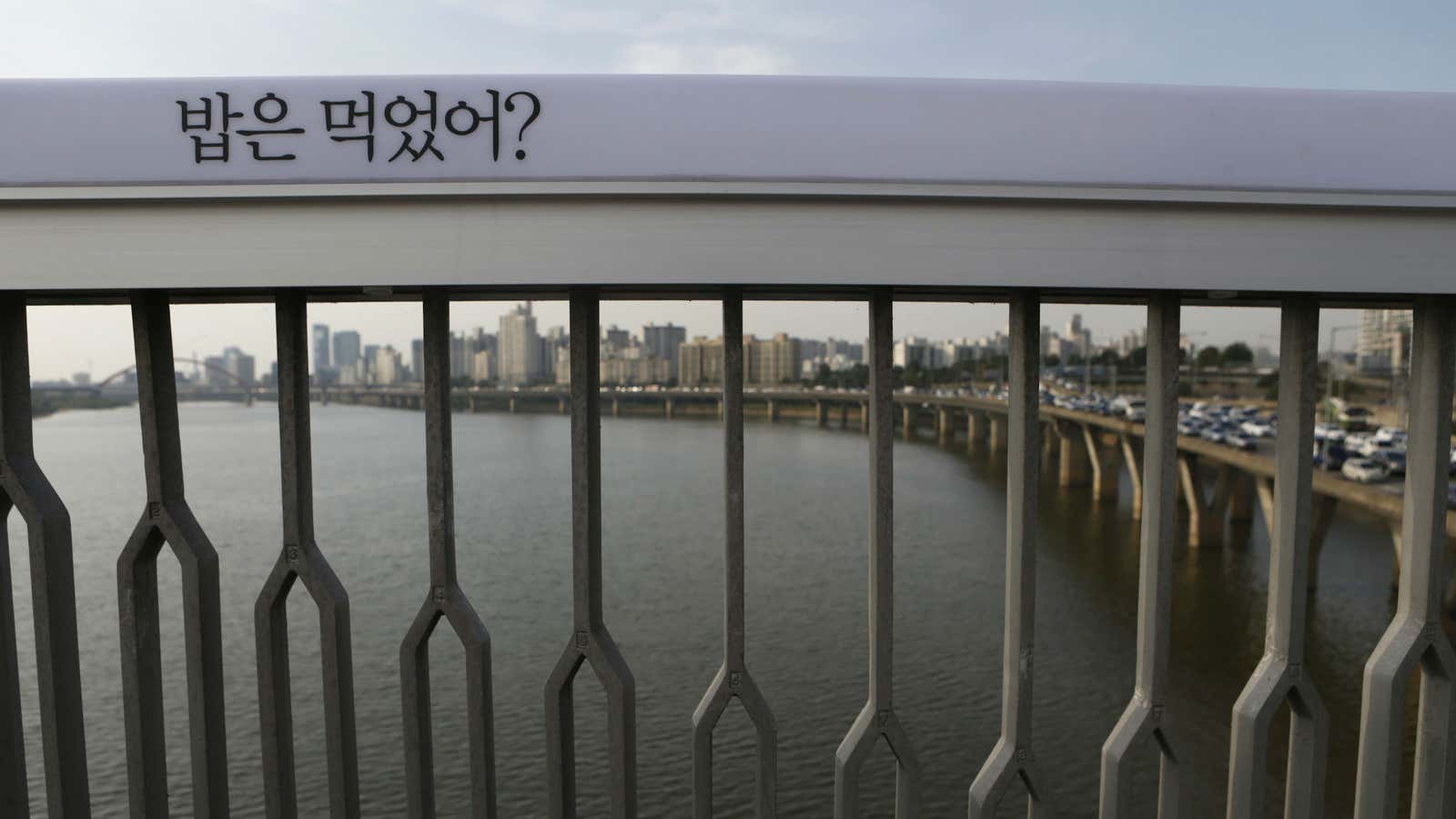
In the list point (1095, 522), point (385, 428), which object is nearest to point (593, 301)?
point (1095, 522)

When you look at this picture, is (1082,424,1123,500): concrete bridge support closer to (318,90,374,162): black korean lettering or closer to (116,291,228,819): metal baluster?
(116,291,228,819): metal baluster

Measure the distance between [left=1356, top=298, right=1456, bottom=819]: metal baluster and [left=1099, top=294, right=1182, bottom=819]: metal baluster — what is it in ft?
1.74

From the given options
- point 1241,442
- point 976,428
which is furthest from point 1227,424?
point 976,428

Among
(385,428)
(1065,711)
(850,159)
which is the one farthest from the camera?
(385,428)

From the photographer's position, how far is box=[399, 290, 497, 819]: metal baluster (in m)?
2.47

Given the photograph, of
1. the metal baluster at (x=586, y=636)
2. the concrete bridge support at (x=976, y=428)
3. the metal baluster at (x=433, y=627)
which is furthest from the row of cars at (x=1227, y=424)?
the metal baluster at (x=433, y=627)

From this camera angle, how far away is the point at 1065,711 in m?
11.5

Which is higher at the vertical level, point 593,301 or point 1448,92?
point 1448,92

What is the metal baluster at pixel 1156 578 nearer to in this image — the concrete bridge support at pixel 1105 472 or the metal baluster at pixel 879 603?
the metal baluster at pixel 879 603

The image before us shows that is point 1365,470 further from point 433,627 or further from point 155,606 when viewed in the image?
point 155,606

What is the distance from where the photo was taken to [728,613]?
97.2 inches

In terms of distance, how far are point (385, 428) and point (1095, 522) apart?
1447 inches

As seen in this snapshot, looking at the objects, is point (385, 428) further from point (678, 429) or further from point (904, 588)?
point (904, 588)

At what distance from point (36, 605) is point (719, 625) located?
11.6 meters
